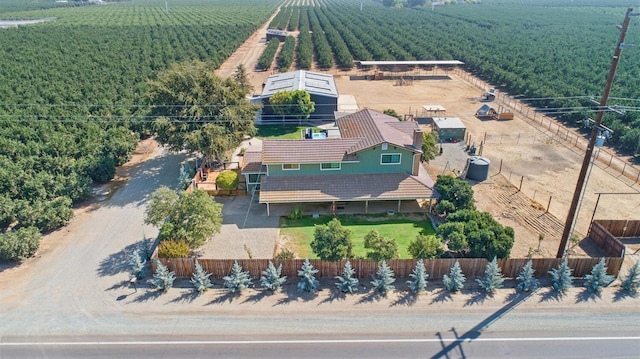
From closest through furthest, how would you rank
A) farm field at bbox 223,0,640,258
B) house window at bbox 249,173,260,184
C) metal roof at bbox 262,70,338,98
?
farm field at bbox 223,0,640,258
house window at bbox 249,173,260,184
metal roof at bbox 262,70,338,98

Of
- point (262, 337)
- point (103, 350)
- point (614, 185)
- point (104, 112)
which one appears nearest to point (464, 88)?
point (614, 185)

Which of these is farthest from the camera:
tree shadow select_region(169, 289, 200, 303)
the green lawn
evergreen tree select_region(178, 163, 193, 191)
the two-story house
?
evergreen tree select_region(178, 163, 193, 191)

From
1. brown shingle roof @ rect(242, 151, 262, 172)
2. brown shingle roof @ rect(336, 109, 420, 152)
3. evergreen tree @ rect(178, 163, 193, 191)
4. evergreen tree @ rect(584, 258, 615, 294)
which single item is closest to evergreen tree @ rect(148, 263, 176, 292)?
evergreen tree @ rect(178, 163, 193, 191)

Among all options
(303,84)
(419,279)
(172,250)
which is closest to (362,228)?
(419,279)

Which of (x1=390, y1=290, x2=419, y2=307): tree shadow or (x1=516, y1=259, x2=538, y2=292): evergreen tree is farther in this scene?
(x1=516, y1=259, x2=538, y2=292): evergreen tree

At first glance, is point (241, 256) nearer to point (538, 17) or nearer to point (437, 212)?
point (437, 212)

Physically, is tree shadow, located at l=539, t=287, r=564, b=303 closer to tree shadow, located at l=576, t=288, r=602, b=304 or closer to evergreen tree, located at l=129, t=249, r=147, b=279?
tree shadow, located at l=576, t=288, r=602, b=304

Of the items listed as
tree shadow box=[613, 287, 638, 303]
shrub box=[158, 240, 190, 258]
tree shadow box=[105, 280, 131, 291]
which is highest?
shrub box=[158, 240, 190, 258]

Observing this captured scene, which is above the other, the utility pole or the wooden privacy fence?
the utility pole

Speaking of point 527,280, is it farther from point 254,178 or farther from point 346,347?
point 254,178
